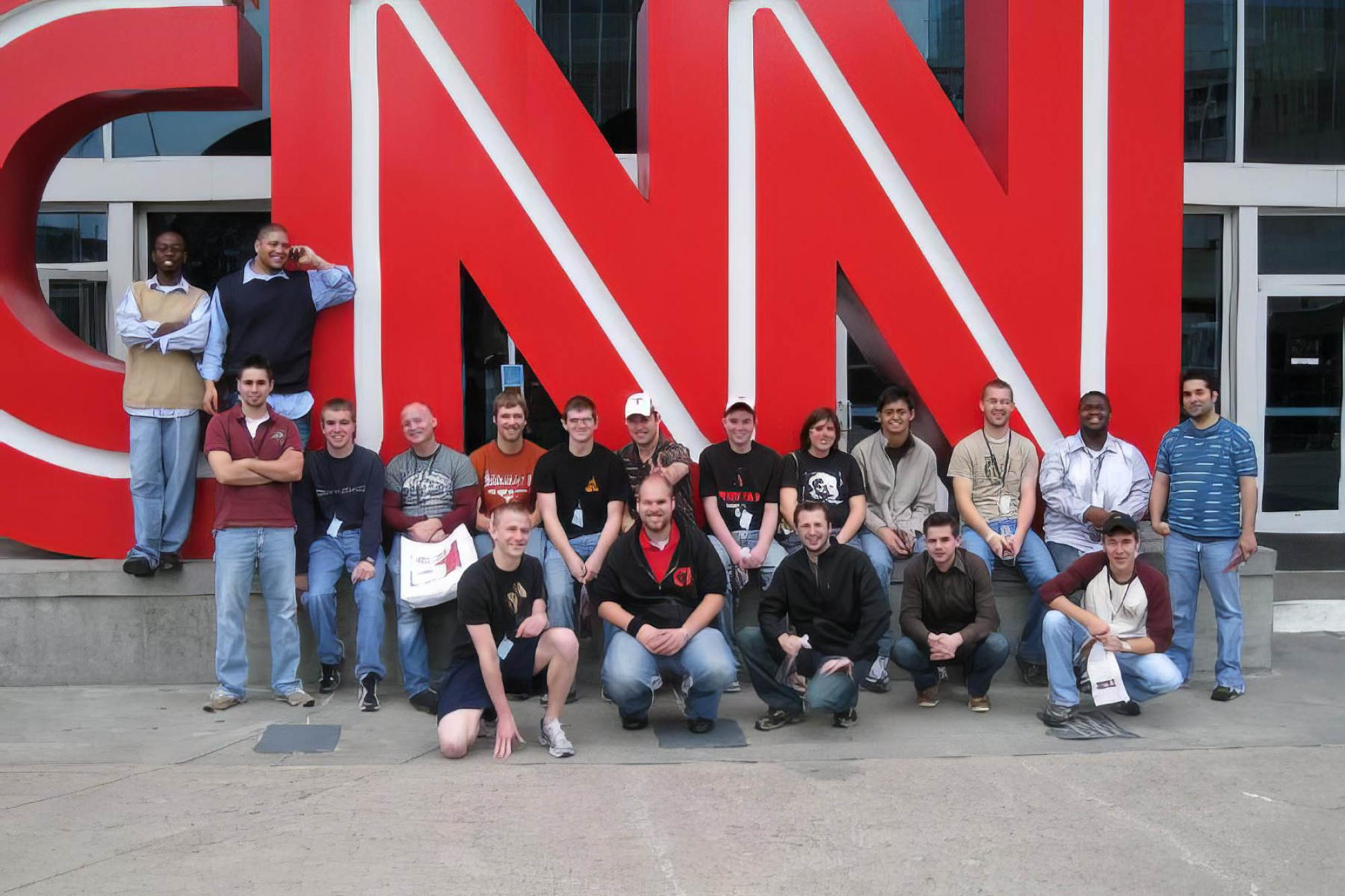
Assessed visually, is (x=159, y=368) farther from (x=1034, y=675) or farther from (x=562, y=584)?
(x=1034, y=675)

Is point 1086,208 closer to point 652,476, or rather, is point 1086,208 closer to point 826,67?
point 826,67

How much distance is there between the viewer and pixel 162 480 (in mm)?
6770

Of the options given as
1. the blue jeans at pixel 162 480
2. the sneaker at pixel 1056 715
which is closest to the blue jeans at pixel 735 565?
the sneaker at pixel 1056 715

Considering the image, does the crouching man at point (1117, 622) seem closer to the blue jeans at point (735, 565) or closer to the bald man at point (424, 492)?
the blue jeans at point (735, 565)

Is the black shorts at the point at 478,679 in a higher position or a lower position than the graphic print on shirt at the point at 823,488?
lower

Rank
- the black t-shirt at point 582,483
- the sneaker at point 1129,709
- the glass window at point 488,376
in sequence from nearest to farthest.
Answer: the sneaker at point 1129,709, the black t-shirt at point 582,483, the glass window at point 488,376

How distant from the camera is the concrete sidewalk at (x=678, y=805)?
398cm

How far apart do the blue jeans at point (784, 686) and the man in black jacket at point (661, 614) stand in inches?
6.5

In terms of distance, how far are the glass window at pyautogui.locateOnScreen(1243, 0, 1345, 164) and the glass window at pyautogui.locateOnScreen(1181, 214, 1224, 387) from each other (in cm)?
74

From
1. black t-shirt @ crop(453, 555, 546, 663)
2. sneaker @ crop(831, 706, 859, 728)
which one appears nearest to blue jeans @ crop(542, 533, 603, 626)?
black t-shirt @ crop(453, 555, 546, 663)

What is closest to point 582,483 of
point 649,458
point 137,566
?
point 649,458

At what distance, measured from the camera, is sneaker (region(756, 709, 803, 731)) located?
5879mm

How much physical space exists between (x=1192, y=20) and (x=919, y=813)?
28.1ft

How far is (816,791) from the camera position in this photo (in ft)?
15.9
